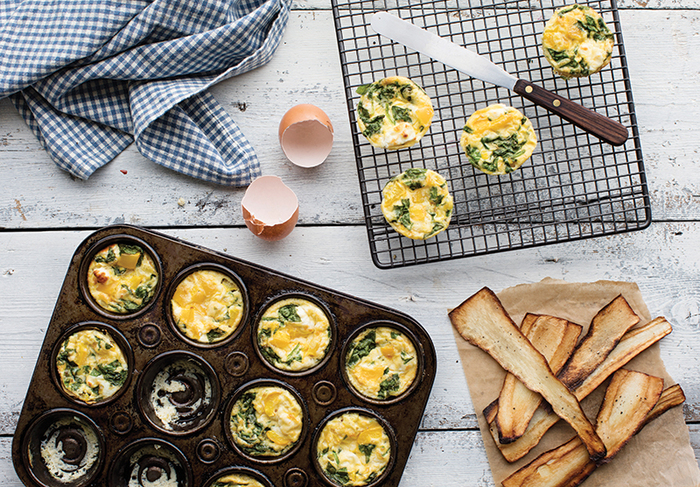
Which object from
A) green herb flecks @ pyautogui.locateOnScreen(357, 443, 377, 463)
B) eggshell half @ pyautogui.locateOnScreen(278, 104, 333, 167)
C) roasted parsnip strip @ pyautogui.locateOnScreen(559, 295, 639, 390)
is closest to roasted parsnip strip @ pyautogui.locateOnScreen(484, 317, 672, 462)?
roasted parsnip strip @ pyautogui.locateOnScreen(559, 295, 639, 390)

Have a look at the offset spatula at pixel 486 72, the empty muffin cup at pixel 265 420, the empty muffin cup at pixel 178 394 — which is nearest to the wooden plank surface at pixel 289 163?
the offset spatula at pixel 486 72

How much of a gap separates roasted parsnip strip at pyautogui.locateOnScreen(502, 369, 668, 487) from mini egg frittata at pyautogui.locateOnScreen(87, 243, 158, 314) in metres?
2.20

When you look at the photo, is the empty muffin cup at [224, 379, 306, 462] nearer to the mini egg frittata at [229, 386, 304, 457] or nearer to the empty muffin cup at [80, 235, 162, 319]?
the mini egg frittata at [229, 386, 304, 457]

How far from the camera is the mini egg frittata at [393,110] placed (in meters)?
2.52

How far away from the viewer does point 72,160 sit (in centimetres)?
275

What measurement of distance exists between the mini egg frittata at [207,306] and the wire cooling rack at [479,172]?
2.71 feet

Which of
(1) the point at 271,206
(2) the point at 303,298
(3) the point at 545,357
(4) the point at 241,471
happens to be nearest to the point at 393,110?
(1) the point at 271,206

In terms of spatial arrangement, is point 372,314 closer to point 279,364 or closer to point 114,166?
point 279,364

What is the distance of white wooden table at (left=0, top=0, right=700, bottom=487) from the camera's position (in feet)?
9.37

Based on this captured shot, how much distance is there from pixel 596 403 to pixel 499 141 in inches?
61.2

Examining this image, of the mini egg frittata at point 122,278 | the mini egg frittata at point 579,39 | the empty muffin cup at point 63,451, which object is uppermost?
the mini egg frittata at point 579,39

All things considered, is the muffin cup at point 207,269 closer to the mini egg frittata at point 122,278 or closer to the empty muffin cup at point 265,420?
the mini egg frittata at point 122,278

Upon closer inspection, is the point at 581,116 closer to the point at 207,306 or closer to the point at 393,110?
the point at 393,110

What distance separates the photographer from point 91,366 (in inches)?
102
